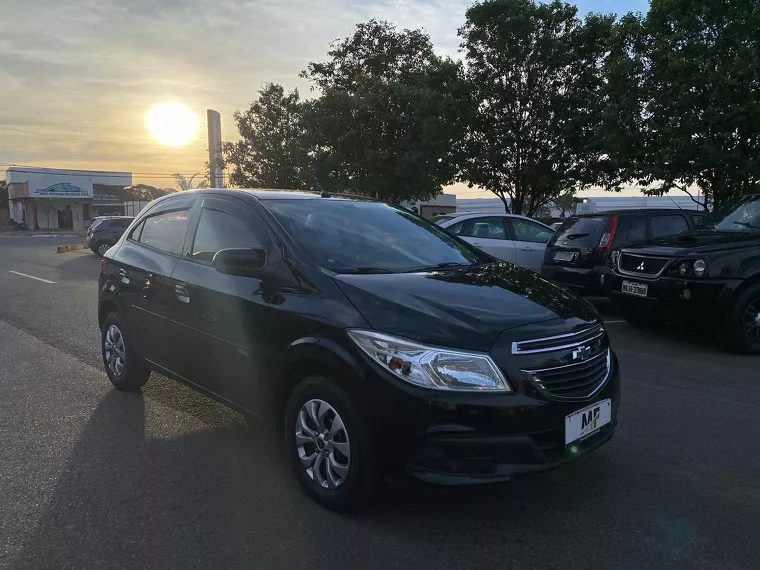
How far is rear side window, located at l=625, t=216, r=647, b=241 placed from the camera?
9.03m

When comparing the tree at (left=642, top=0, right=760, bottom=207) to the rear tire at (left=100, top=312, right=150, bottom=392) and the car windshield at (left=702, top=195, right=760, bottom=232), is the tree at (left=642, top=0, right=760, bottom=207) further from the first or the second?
the rear tire at (left=100, top=312, right=150, bottom=392)

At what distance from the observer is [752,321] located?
651 centimetres

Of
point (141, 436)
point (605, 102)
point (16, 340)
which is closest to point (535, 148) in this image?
point (605, 102)

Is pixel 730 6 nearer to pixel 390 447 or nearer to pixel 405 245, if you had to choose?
pixel 405 245

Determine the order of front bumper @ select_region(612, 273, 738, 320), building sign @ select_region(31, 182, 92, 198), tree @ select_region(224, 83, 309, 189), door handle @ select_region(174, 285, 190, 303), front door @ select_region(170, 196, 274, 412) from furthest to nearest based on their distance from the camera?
building sign @ select_region(31, 182, 92, 198) → tree @ select_region(224, 83, 309, 189) → front bumper @ select_region(612, 273, 738, 320) → door handle @ select_region(174, 285, 190, 303) → front door @ select_region(170, 196, 274, 412)

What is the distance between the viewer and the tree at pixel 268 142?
107ft

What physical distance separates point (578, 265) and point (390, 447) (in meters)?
6.97

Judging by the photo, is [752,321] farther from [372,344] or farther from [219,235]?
[219,235]

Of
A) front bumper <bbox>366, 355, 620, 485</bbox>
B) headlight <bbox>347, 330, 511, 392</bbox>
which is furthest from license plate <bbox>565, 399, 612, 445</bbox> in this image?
headlight <bbox>347, 330, 511, 392</bbox>

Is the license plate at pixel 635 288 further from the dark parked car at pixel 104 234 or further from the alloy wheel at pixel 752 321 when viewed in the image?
the dark parked car at pixel 104 234

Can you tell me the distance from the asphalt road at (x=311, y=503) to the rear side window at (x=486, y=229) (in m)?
6.15

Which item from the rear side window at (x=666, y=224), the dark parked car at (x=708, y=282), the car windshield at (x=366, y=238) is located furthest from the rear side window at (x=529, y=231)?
the car windshield at (x=366, y=238)

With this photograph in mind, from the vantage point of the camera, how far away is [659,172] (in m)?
14.1

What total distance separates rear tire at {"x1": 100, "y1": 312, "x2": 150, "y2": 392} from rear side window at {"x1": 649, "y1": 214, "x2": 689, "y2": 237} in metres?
7.56
